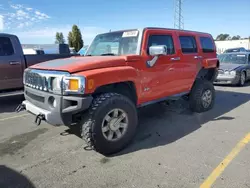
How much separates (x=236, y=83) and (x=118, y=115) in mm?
7931

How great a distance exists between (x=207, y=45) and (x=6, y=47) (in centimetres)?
571

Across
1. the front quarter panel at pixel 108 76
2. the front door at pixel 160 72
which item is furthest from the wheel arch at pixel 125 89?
the front door at pixel 160 72

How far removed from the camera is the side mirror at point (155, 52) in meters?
3.48

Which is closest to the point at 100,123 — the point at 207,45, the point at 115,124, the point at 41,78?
the point at 115,124

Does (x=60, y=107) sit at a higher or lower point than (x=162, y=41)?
lower

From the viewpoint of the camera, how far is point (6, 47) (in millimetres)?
6059

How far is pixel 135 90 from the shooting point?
11.8 ft

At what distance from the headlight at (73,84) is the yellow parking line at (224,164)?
1.94m

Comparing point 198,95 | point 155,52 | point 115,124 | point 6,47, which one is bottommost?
point 115,124

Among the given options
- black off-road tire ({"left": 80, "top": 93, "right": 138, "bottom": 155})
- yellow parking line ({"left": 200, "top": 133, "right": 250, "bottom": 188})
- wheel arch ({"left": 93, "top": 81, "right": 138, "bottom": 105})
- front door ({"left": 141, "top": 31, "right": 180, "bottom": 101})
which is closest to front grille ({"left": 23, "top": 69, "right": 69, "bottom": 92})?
black off-road tire ({"left": 80, "top": 93, "right": 138, "bottom": 155})

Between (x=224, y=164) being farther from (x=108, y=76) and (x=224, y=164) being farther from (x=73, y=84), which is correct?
(x=73, y=84)

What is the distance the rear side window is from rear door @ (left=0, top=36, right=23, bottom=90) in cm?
523

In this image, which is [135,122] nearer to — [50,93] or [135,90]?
[135,90]

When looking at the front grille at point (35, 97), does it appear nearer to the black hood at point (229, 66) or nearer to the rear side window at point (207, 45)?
the rear side window at point (207, 45)
